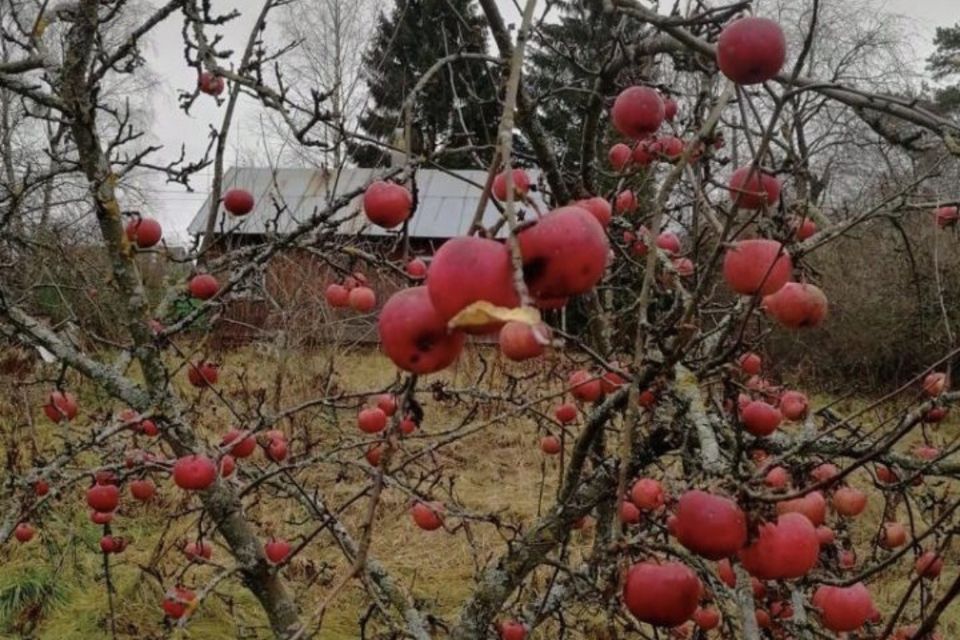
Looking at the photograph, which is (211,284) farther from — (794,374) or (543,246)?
(794,374)

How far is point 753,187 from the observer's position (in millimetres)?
1379

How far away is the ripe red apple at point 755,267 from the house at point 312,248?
1.25 m

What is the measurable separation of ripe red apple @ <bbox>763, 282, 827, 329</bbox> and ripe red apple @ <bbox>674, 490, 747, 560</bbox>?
1.97ft

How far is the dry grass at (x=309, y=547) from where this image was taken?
4.54 m

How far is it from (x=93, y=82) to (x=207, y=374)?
45.3 inches

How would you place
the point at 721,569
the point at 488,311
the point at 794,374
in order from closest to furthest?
the point at 488,311
the point at 721,569
the point at 794,374

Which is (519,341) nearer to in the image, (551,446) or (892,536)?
(892,536)

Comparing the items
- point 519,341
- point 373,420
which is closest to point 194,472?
point 373,420

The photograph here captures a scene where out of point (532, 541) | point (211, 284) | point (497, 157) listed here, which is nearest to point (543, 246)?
point (497, 157)

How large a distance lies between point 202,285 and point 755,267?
1688 mm

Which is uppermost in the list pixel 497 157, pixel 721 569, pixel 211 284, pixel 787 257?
pixel 497 157

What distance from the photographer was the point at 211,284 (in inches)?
96.7

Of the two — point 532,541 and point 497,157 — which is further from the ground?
point 497,157

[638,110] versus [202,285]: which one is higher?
[638,110]
